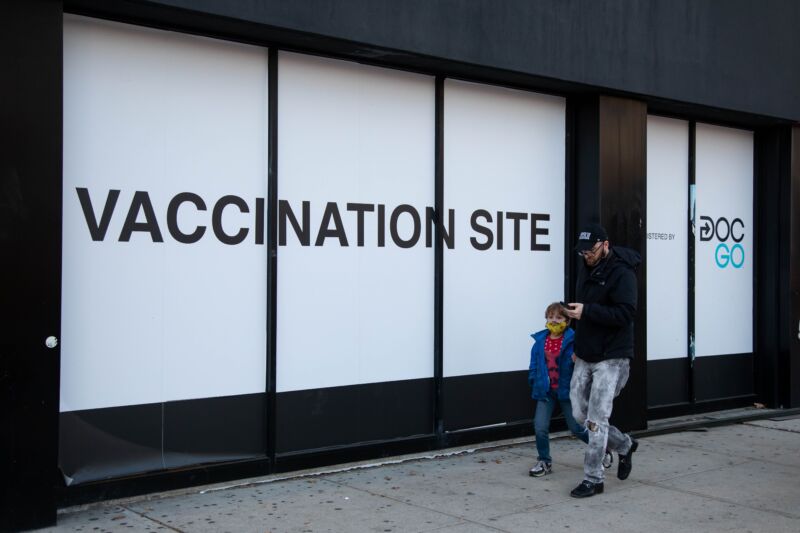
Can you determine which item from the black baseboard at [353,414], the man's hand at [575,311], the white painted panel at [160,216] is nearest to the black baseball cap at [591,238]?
the man's hand at [575,311]

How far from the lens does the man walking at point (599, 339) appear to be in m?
6.94

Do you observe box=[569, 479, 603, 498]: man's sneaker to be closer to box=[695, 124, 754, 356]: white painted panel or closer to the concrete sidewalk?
the concrete sidewalk

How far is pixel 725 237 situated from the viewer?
1124cm

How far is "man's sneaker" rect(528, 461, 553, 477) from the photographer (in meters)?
7.61

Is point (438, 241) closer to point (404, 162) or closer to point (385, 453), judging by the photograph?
point (404, 162)

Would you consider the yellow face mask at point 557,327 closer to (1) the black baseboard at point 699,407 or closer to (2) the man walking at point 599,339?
(2) the man walking at point 599,339

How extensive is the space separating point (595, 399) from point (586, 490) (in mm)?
703

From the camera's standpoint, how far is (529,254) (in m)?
9.32

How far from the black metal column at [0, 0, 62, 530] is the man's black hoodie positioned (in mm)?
3846

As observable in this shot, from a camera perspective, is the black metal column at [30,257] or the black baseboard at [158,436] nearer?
the black metal column at [30,257]

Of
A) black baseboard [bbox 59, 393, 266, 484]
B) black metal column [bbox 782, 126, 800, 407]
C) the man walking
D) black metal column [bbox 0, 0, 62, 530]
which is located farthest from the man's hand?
black metal column [bbox 782, 126, 800, 407]

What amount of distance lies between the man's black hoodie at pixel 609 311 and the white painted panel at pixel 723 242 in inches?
167

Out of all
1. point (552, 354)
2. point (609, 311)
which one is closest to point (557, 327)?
point (552, 354)

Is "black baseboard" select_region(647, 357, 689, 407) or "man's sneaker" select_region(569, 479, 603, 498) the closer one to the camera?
"man's sneaker" select_region(569, 479, 603, 498)
